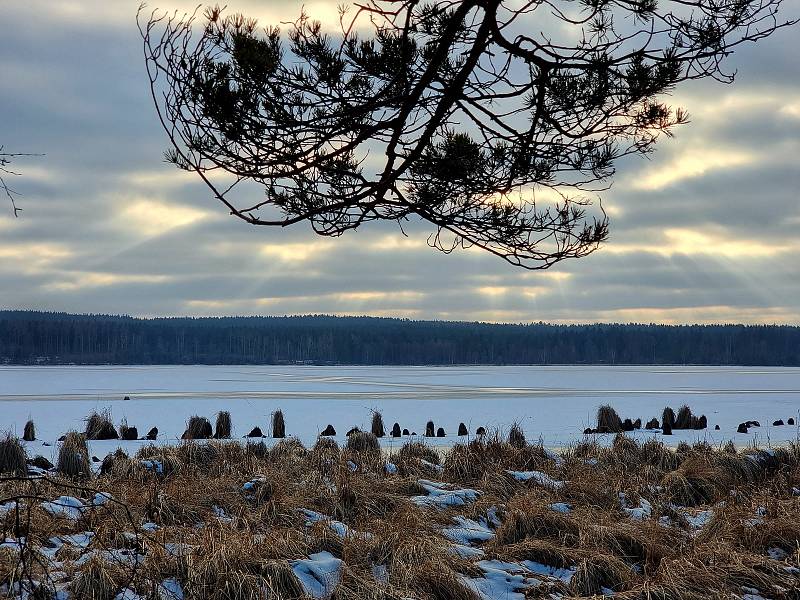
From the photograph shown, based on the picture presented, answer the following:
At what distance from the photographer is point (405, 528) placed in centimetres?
778

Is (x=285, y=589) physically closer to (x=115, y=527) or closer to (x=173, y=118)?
(x=115, y=527)

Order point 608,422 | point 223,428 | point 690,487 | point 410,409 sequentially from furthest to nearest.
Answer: point 410,409
point 608,422
point 223,428
point 690,487

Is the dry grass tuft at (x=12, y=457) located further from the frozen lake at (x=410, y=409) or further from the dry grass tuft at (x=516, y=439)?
the dry grass tuft at (x=516, y=439)

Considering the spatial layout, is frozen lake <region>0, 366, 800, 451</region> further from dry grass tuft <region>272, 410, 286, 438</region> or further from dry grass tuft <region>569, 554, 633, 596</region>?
dry grass tuft <region>569, 554, 633, 596</region>

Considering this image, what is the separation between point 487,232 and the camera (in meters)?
5.66

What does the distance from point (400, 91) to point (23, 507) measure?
5.49 meters

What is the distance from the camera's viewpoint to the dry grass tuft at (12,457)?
11.3 metres

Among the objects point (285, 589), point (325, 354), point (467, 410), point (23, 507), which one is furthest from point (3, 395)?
point (325, 354)

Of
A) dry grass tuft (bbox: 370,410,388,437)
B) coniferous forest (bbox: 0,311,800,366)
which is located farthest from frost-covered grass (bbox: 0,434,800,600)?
coniferous forest (bbox: 0,311,800,366)


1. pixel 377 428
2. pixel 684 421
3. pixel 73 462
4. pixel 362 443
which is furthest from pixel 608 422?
pixel 73 462

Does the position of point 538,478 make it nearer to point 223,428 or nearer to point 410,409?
point 223,428

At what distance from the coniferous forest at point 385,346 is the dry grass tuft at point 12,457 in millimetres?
111758

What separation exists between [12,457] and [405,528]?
645 centimetres

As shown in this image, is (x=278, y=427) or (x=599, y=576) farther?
(x=278, y=427)
